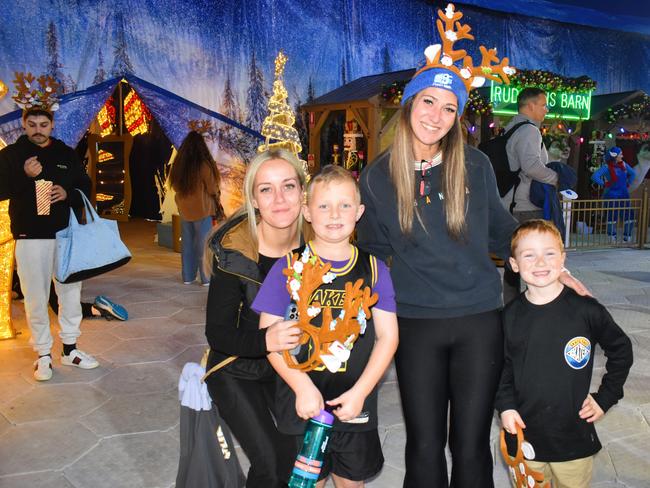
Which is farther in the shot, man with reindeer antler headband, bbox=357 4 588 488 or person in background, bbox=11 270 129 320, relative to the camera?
person in background, bbox=11 270 129 320

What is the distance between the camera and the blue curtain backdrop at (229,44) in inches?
350

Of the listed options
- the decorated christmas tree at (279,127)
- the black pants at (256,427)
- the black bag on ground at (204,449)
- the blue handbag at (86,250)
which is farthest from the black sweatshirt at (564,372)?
the blue handbag at (86,250)

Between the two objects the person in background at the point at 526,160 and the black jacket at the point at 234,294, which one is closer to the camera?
the black jacket at the point at 234,294

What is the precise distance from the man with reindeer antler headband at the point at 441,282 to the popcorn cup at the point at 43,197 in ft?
10.2

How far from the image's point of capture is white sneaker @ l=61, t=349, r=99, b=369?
4762 mm

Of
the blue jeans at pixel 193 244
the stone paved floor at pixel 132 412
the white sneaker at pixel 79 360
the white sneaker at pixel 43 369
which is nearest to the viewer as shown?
the stone paved floor at pixel 132 412

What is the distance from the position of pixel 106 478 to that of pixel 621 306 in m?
5.71

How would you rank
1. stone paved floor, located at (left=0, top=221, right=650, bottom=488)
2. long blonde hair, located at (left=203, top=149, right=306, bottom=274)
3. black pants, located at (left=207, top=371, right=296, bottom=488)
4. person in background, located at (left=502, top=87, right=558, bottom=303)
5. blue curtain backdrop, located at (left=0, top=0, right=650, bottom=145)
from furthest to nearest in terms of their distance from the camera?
blue curtain backdrop, located at (left=0, top=0, right=650, bottom=145) < person in background, located at (left=502, top=87, right=558, bottom=303) < stone paved floor, located at (left=0, top=221, right=650, bottom=488) < long blonde hair, located at (left=203, top=149, right=306, bottom=274) < black pants, located at (left=207, top=371, right=296, bottom=488)

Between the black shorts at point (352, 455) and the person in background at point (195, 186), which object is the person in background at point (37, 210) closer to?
the person in background at point (195, 186)

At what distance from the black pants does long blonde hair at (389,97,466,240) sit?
2.80 feet

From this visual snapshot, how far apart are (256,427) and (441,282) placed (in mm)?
867

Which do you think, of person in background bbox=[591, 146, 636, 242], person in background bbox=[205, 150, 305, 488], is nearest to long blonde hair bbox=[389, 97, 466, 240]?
person in background bbox=[205, 150, 305, 488]

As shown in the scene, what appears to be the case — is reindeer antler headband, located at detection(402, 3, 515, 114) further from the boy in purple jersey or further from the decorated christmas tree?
the decorated christmas tree

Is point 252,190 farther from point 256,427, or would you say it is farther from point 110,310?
point 110,310
